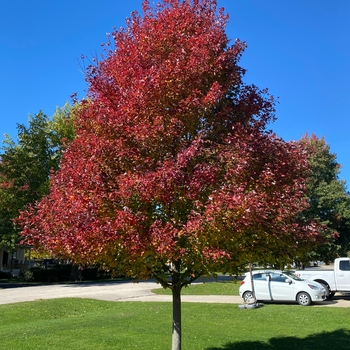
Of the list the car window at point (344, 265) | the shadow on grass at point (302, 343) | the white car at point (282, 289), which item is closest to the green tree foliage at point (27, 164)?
the white car at point (282, 289)

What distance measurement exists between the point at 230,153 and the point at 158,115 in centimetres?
118

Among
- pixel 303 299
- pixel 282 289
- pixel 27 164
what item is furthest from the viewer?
pixel 27 164

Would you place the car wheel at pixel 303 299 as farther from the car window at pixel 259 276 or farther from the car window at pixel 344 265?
the car window at pixel 344 265

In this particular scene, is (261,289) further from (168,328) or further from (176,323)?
(176,323)

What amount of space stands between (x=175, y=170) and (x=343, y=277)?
1697cm

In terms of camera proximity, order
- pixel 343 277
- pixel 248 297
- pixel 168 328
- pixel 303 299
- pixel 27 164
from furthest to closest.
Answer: pixel 27 164 < pixel 343 277 < pixel 248 297 < pixel 303 299 < pixel 168 328

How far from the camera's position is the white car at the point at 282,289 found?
17.3 m

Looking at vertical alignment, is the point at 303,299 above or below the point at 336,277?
below

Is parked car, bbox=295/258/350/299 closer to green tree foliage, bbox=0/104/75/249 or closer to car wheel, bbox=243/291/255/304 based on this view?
car wheel, bbox=243/291/255/304

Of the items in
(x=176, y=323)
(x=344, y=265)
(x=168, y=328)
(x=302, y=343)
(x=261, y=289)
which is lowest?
(x=302, y=343)


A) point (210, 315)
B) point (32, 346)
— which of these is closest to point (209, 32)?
point (32, 346)

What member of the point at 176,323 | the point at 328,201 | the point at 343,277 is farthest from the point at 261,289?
the point at 328,201

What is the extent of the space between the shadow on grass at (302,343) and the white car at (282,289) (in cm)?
708

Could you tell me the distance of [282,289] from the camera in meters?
17.8
